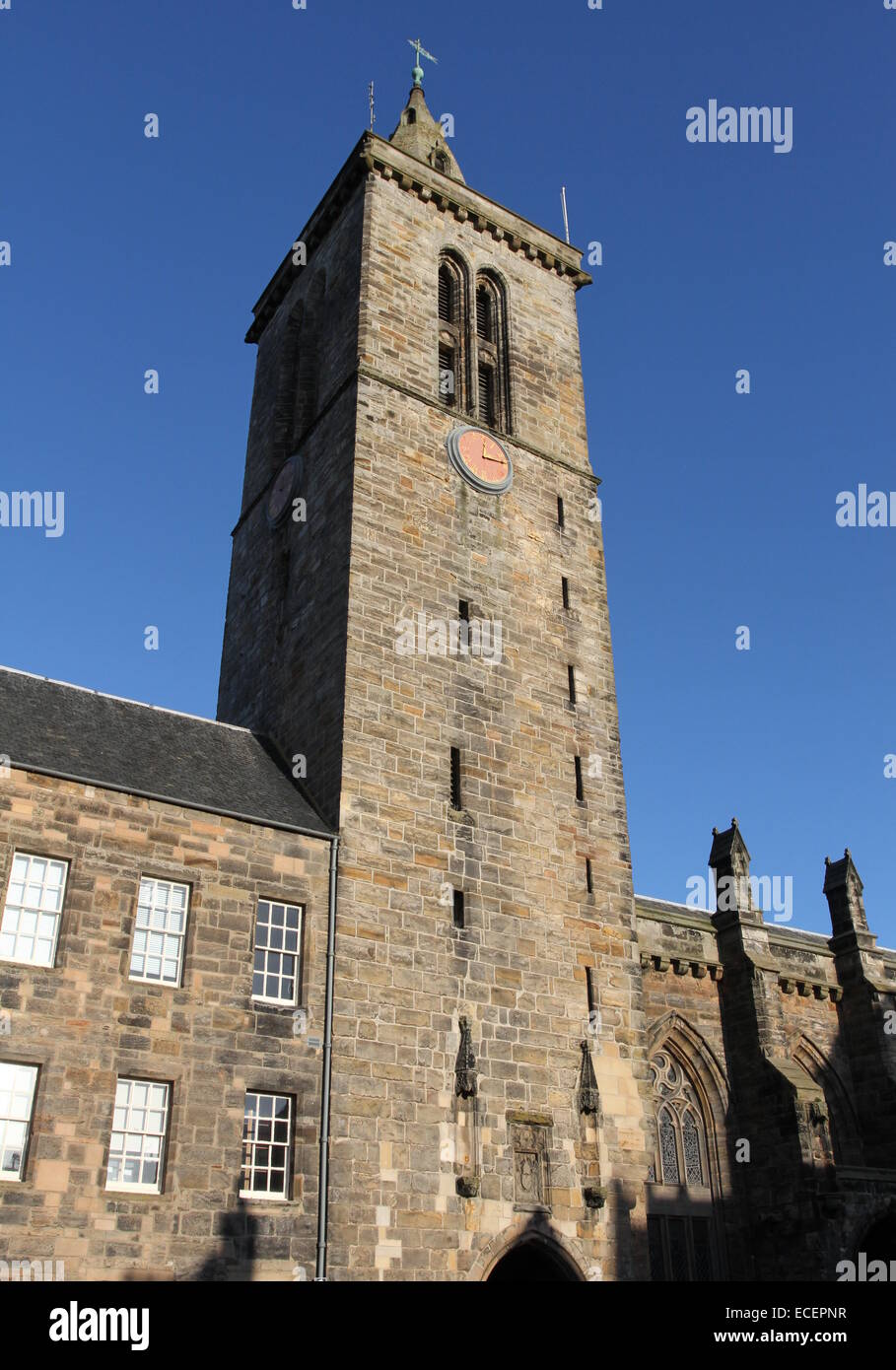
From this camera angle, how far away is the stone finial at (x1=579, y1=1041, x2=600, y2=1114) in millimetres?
20500

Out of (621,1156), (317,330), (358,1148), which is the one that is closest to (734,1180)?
(621,1156)

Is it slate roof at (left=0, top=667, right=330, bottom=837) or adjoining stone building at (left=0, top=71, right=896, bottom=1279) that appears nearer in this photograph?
adjoining stone building at (left=0, top=71, right=896, bottom=1279)

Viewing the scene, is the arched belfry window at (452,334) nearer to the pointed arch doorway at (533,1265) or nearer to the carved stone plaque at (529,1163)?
the carved stone plaque at (529,1163)

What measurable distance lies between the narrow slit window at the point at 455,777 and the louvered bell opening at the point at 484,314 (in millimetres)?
11780

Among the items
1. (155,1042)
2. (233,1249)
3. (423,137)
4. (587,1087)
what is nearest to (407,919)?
(587,1087)

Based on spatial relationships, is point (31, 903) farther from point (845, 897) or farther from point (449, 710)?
point (845, 897)

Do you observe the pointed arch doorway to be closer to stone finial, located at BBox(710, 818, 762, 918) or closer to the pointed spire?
stone finial, located at BBox(710, 818, 762, 918)

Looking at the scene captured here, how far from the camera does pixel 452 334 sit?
28.1 meters

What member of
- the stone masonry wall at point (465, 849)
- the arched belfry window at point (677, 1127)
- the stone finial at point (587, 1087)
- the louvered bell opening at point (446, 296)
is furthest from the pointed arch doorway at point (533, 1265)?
the louvered bell opening at point (446, 296)

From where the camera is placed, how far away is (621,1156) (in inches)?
812

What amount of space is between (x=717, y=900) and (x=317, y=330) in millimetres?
16958

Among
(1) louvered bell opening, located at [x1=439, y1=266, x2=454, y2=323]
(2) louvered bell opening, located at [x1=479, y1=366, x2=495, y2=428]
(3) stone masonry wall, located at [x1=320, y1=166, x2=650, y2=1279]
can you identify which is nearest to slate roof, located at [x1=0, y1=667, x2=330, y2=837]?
(3) stone masonry wall, located at [x1=320, y1=166, x2=650, y2=1279]

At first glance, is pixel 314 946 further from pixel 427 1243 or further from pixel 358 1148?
pixel 427 1243

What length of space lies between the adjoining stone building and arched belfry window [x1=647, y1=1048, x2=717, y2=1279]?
0.09m
